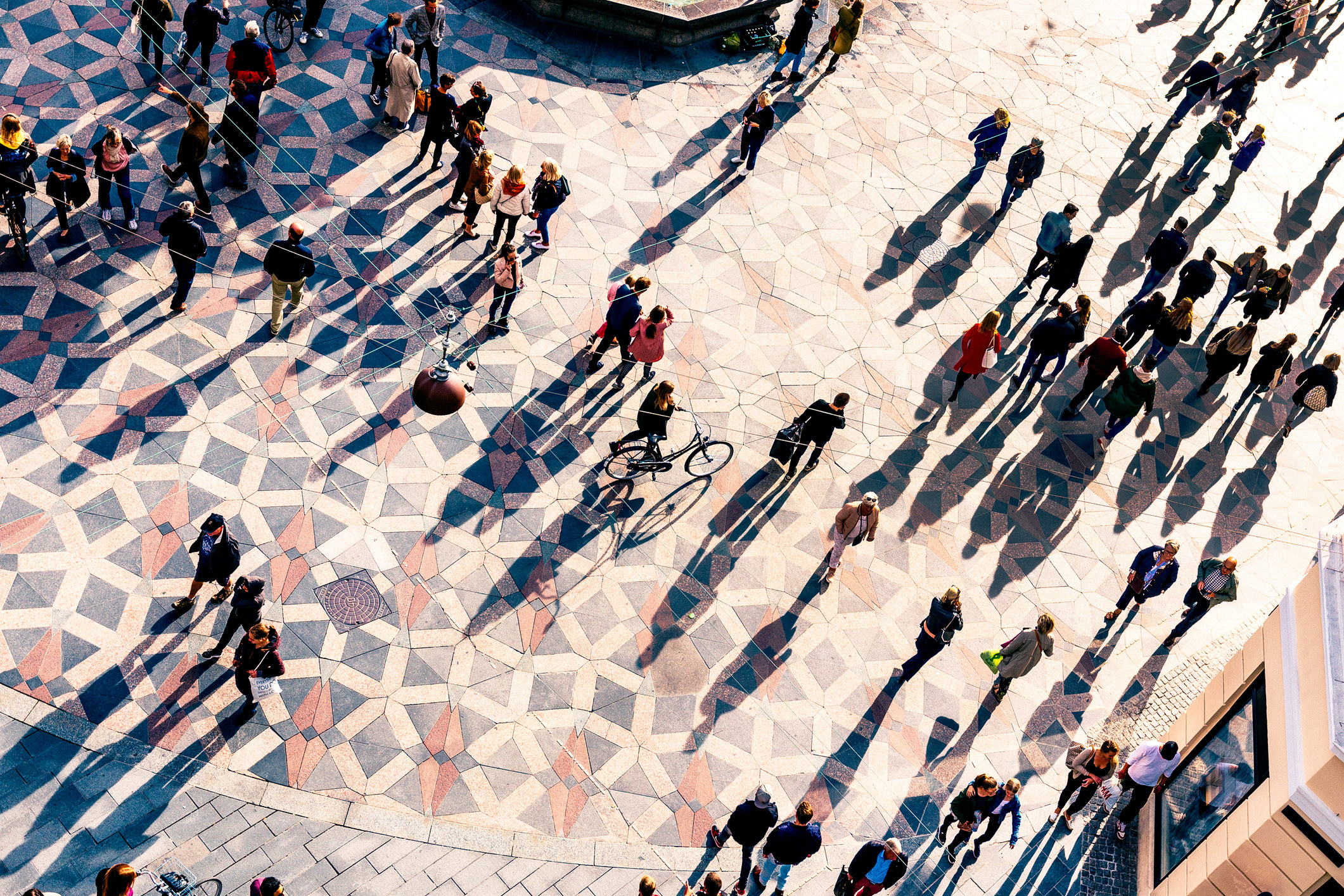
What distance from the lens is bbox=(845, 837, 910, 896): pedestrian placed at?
9828 mm

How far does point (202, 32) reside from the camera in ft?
49.3

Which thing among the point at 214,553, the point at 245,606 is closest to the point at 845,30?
the point at 214,553

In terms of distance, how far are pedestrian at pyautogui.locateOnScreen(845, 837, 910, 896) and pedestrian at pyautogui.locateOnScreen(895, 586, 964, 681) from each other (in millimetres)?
2448

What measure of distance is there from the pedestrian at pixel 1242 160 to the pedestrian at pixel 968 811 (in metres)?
12.3

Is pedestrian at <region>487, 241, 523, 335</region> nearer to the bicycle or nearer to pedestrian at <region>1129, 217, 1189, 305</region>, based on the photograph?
the bicycle

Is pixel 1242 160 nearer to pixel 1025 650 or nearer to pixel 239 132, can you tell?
pixel 1025 650

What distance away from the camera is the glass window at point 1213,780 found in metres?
10.6

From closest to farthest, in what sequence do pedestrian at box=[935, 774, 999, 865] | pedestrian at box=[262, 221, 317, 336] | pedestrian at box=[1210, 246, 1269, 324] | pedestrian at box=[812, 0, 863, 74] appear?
1. pedestrian at box=[935, 774, 999, 865]
2. pedestrian at box=[262, 221, 317, 336]
3. pedestrian at box=[1210, 246, 1269, 324]
4. pedestrian at box=[812, 0, 863, 74]

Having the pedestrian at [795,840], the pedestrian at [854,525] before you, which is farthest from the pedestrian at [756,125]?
the pedestrian at [795,840]

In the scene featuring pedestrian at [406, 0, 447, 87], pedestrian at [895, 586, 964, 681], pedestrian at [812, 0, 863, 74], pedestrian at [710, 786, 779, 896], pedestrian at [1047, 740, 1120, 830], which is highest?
pedestrian at [812, 0, 863, 74]

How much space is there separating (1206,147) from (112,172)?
629 inches

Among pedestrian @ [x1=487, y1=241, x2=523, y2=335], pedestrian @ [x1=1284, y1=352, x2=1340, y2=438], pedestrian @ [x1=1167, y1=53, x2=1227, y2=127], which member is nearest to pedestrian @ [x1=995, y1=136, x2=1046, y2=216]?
pedestrian @ [x1=1167, y1=53, x2=1227, y2=127]

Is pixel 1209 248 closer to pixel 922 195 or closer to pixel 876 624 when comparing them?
pixel 922 195

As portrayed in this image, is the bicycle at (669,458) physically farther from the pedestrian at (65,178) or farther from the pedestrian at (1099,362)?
the pedestrian at (65,178)
